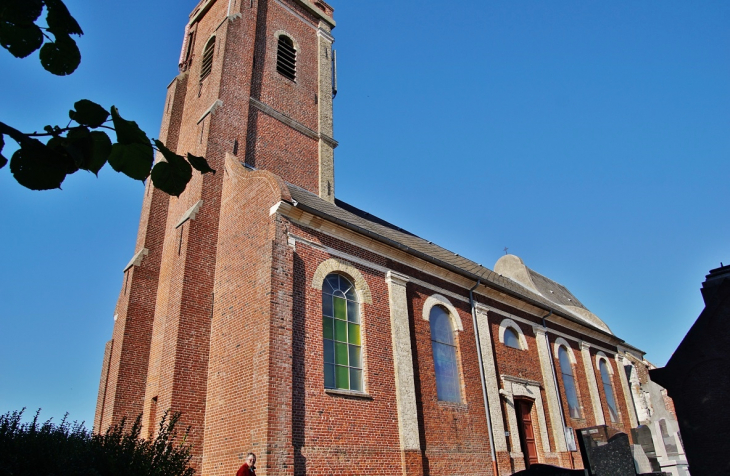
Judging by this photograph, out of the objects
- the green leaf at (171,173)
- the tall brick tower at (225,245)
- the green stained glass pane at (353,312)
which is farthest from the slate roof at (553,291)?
the green leaf at (171,173)

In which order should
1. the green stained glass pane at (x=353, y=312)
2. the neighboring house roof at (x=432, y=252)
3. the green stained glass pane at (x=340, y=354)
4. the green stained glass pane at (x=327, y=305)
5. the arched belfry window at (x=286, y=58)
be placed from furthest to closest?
the arched belfry window at (x=286, y=58) < the neighboring house roof at (x=432, y=252) < the green stained glass pane at (x=353, y=312) < the green stained glass pane at (x=327, y=305) < the green stained glass pane at (x=340, y=354)

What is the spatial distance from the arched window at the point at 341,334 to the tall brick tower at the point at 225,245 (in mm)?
1405

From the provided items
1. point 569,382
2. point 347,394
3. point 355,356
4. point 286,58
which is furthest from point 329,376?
point 569,382

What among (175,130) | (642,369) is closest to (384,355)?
(175,130)

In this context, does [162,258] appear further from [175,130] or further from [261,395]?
[261,395]

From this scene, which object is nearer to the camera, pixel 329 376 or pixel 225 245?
pixel 329 376

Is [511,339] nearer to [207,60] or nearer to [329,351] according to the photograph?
[329,351]

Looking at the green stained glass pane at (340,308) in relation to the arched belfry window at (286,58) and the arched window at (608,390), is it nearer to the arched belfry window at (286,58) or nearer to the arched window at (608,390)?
the arched belfry window at (286,58)

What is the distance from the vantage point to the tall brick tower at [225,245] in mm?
10602

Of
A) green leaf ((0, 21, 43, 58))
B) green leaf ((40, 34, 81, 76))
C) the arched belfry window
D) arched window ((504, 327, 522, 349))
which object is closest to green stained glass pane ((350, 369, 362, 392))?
arched window ((504, 327, 522, 349))

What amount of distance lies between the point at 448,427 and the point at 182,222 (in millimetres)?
8442

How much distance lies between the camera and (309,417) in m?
10.3

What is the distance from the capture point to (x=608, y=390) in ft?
75.3

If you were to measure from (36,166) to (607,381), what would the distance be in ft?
82.3
